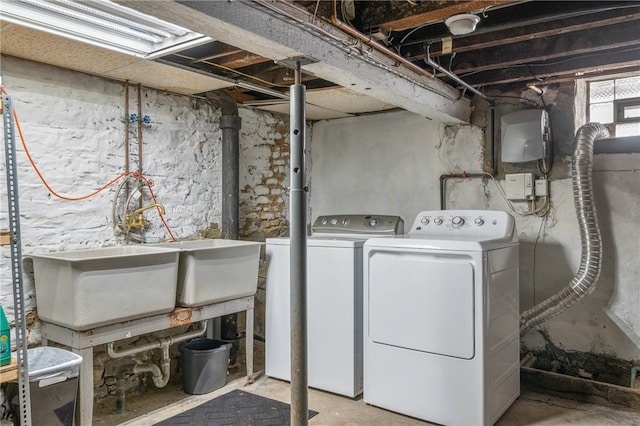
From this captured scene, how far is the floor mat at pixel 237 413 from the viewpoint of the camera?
262cm

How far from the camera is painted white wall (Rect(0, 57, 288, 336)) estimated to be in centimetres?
250

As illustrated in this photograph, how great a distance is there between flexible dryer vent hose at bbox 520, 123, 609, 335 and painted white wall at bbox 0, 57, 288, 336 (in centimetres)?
258

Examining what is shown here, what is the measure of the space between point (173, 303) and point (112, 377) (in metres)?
0.76

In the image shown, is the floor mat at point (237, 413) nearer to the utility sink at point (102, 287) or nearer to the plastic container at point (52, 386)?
the plastic container at point (52, 386)

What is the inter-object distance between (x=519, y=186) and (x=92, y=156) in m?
2.99

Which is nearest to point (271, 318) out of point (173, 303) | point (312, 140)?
point (173, 303)

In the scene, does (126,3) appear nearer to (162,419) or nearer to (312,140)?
(162,419)

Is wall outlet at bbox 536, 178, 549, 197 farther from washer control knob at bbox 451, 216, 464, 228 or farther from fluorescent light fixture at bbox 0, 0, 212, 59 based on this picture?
fluorescent light fixture at bbox 0, 0, 212, 59

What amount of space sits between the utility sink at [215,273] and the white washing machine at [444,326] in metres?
0.81

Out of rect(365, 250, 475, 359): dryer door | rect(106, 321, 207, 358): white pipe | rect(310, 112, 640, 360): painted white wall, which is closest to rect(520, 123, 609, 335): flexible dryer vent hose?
rect(310, 112, 640, 360): painted white wall

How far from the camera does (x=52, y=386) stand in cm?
214

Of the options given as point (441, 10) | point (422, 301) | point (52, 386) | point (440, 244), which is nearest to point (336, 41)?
point (441, 10)

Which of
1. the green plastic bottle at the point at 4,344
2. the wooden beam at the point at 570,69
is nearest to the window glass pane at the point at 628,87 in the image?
the wooden beam at the point at 570,69

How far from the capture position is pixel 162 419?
2.65m
